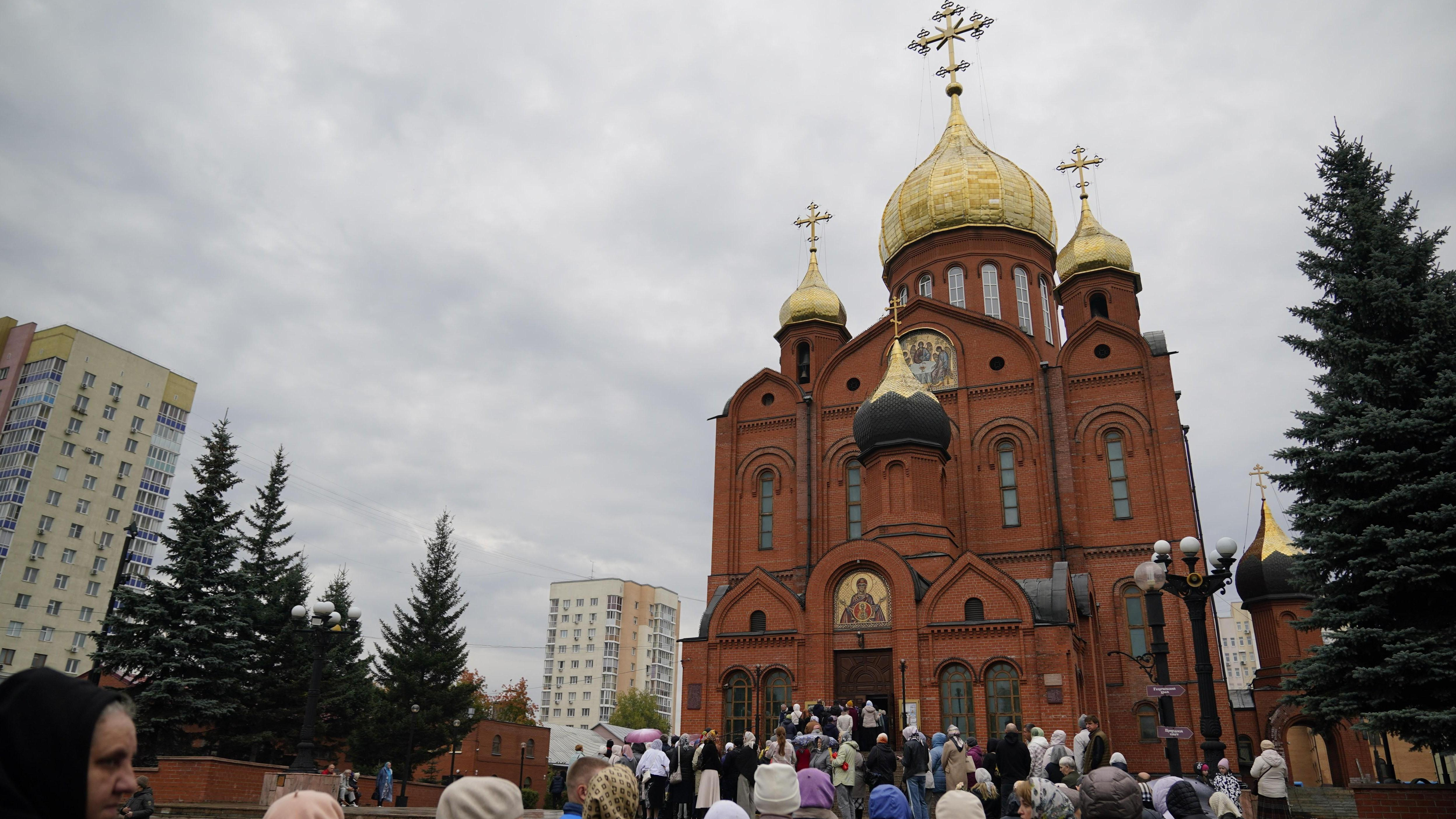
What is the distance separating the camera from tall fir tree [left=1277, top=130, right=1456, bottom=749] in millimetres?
12023

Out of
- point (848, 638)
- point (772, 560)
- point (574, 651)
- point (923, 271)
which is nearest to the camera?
point (848, 638)

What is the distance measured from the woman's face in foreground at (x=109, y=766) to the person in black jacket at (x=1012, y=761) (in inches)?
436

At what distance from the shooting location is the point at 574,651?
7719 cm

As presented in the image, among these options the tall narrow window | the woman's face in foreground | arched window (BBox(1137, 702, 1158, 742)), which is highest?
the tall narrow window

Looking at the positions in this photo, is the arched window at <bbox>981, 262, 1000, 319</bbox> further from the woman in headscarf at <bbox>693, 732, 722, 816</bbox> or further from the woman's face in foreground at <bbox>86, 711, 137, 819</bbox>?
the woman's face in foreground at <bbox>86, 711, 137, 819</bbox>

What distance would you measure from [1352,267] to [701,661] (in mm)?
17097

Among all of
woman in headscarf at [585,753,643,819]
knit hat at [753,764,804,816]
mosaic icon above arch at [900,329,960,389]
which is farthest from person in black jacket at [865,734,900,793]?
mosaic icon above arch at [900,329,960,389]

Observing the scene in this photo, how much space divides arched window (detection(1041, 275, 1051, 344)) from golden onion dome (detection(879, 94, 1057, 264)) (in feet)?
5.40

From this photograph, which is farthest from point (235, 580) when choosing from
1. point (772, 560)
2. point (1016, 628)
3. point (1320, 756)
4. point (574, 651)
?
point (574, 651)

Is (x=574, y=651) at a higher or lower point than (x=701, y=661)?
higher

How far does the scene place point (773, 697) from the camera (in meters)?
23.9

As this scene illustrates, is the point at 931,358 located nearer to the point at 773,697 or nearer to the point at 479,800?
the point at 773,697

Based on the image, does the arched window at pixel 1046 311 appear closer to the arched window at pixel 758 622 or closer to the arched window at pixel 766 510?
the arched window at pixel 766 510

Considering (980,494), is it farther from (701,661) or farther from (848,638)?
(701,661)
